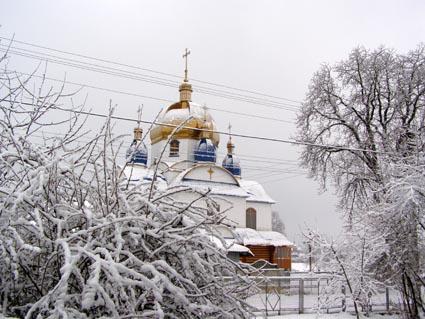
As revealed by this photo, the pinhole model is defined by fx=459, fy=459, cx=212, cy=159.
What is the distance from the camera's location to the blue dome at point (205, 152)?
28.7 m

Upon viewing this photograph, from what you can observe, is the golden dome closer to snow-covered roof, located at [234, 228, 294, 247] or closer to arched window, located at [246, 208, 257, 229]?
arched window, located at [246, 208, 257, 229]

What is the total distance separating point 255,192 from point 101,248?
95.2ft

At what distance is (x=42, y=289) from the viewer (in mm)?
3035

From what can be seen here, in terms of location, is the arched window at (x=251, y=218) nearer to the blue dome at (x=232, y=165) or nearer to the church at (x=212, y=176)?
the church at (x=212, y=176)

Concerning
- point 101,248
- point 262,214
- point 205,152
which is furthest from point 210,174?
point 101,248

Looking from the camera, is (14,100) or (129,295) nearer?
(129,295)

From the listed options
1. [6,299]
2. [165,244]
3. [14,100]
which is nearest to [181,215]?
[165,244]

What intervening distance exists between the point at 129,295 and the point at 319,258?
447 inches

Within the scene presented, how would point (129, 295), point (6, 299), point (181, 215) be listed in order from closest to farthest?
1. point (129, 295)
2. point (6, 299)
3. point (181, 215)

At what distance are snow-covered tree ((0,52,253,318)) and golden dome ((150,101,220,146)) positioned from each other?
25653 millimetres

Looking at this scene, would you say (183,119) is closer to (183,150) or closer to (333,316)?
(183,150)

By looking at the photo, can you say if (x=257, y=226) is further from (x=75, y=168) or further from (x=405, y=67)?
(x=75, y=168)

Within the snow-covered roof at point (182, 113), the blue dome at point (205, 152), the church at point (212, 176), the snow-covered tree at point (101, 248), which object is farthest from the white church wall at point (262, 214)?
the snow-covered tree at point (101, 248)

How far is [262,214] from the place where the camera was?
1187 inches
